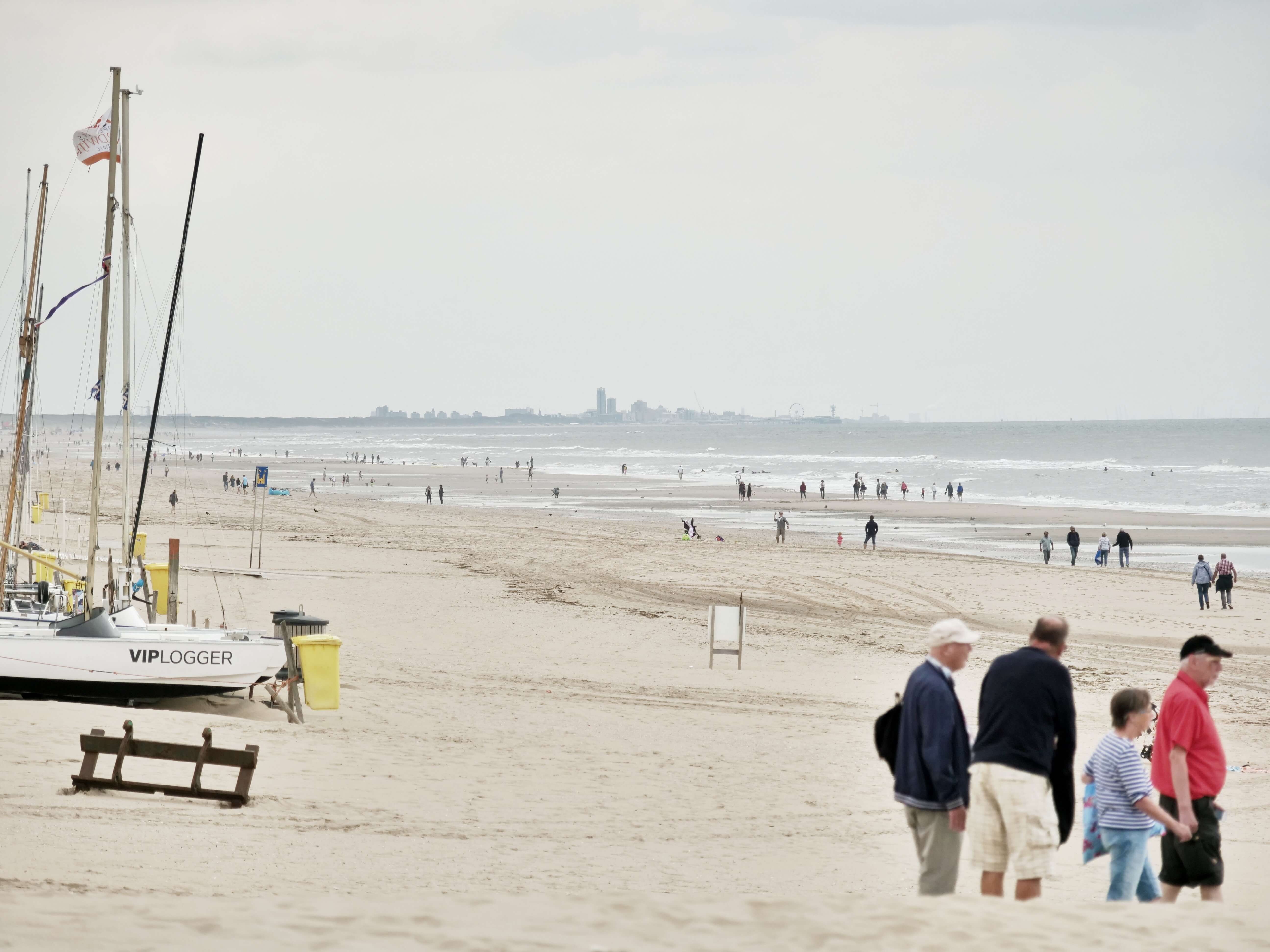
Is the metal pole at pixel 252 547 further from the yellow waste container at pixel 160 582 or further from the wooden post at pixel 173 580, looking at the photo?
the wooden post at pixel 173 580

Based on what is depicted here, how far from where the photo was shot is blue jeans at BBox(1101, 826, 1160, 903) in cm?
647

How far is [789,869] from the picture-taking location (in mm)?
8406

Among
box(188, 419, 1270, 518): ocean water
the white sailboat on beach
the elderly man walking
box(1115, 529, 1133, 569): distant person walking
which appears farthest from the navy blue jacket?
box(188, 419, 1270, 518): ocean water

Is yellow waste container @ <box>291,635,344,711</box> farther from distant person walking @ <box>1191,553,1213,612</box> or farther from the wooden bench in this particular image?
distant person walking @ <box>1191,553,1213,612</box>

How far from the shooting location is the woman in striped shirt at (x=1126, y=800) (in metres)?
6.44

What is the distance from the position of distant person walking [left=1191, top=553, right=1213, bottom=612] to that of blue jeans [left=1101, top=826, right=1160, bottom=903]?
2085 centimetres

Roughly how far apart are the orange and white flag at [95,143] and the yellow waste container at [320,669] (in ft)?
23.3

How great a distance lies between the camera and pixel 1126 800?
6461 millimetres

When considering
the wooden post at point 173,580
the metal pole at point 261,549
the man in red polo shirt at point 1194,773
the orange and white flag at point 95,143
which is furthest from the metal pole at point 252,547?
the man in red polo shirt at point 1194,773

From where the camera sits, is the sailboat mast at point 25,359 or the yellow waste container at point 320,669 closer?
the yellow waste container at point 320,669

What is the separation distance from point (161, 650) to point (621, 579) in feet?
55.9

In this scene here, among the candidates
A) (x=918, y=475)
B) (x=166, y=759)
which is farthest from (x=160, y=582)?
(x=918, y=475)

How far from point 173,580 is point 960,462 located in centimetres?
10484

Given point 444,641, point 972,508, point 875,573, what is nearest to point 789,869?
point 444,641
